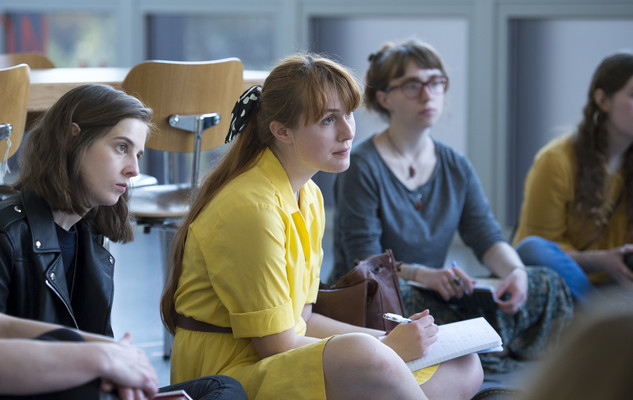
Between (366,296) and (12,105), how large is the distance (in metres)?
1.07

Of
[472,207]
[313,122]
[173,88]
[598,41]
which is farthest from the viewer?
[598,41]

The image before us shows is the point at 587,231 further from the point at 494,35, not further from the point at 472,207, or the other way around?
the point at 494,35

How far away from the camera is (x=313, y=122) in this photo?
71.0 inches

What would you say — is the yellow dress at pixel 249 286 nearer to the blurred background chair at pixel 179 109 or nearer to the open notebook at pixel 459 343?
the open notebook at pixel 459 343

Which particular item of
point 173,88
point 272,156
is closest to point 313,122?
point 272,156

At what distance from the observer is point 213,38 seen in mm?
4668

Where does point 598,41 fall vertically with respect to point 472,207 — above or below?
above

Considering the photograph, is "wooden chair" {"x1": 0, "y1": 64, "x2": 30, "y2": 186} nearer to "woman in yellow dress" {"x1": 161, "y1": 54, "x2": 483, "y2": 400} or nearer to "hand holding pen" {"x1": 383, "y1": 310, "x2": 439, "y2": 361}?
"woman in yellow dress" {"x1": 161, "y1": 54, "x2": 483, "y2": 400}

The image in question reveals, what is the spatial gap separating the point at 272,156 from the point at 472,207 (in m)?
1.07

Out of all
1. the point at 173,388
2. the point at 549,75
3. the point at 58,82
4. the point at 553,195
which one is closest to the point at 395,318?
the point at 173,388

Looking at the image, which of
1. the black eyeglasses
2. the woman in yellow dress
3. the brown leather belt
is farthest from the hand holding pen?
the black eyeglasses

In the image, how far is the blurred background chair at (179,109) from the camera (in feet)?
8.02

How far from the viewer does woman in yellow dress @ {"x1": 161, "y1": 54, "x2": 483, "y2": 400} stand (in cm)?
160

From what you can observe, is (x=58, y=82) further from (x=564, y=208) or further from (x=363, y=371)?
(x=564, y=208)
